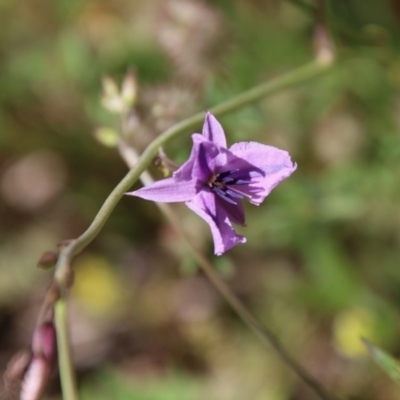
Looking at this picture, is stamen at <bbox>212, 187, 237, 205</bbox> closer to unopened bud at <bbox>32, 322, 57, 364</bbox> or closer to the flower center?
the flower center

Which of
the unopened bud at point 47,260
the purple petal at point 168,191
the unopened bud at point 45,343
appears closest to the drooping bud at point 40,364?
the unopened bud at point 45,343

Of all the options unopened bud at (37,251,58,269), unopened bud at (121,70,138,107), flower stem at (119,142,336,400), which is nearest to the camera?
unopened bud at (37,251,58,269)

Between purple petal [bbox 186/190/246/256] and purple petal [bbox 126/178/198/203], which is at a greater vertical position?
purple petal [bbox 126/178/198/203]

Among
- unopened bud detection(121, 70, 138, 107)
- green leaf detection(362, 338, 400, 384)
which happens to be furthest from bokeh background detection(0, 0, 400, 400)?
green leaf detection(362, 338, 400, 384)

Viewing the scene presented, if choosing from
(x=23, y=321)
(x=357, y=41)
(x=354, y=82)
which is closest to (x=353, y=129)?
(x=354, y=82)

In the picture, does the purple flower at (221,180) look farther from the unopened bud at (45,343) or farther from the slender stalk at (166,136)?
the unopened bud at (45,343)

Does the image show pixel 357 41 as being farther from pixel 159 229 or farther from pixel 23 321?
pixel 23 321
